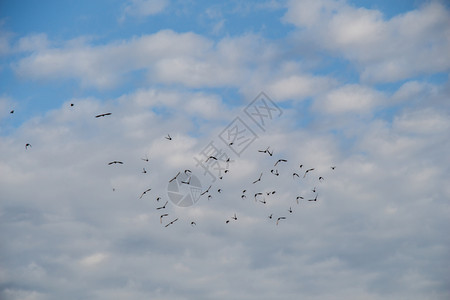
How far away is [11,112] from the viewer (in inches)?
4921

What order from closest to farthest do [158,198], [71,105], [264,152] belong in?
[71,105] → [264,152] → [158,198]

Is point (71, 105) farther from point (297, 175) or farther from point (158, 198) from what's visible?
point (297, 175)

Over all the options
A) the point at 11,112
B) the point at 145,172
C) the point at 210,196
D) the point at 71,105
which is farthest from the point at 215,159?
the point at 11,112

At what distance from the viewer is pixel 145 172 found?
4914 inches

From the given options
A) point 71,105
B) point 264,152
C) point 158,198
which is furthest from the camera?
point 158,198

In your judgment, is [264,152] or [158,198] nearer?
[264,152]

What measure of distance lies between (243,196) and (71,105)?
1866 inches

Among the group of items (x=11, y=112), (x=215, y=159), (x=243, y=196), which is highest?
(x=11, y=112)

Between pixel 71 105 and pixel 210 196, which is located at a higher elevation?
pixel 71 105

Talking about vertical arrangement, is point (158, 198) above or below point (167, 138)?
below

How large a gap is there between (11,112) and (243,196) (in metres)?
58.5

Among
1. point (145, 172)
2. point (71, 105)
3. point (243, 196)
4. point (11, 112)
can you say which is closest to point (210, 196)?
point (243, 196)

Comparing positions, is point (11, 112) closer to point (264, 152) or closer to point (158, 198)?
point (158, 198)

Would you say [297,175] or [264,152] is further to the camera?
[297,175]
